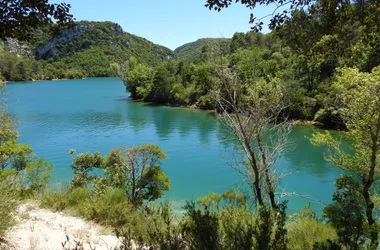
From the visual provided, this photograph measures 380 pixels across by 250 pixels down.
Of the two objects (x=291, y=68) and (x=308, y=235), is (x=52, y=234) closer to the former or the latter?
(x=308, y=235)

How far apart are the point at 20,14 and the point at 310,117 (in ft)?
122

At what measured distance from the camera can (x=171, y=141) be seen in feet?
95.0

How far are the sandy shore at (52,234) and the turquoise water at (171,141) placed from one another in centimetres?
674

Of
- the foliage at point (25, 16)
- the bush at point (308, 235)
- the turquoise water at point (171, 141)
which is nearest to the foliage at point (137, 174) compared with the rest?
the turquoise water at point (171, 141)

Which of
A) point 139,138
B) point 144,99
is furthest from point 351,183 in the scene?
point 144,99

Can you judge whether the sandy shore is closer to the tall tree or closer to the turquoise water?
the tall tree

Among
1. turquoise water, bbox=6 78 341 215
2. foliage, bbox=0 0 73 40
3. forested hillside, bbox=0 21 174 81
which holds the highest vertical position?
forested hillside, bbox=0 21 174 81

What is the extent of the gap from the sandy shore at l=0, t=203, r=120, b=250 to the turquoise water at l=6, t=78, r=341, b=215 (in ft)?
22.1

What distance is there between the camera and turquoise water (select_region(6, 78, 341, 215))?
18320 millimetres

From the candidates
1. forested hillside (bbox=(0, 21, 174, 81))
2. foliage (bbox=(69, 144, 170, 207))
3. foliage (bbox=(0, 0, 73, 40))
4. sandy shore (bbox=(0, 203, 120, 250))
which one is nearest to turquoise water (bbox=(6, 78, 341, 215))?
foliage (bbox=(69, 144, 170, 207))

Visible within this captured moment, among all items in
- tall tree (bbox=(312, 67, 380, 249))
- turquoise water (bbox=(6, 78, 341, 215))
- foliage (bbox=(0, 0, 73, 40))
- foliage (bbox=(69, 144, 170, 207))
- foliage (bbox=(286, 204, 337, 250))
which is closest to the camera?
foliage (bbox=(0, 0, 73, 40))

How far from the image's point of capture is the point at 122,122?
127 feet

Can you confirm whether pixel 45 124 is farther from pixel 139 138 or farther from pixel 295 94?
pixel 295 94

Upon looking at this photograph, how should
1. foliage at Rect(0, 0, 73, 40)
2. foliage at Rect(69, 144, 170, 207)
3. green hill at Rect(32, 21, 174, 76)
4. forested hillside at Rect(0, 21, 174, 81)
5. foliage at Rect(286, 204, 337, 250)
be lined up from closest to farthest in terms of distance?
foliage at Rect(0, 0, 73, 40)
foliage at Rect(286, 204, 337, 250)
foliage at Rect(69, 144, 170, 207)
forested hillside at Rect(0, 21, 174, 81)
green hill at Rect(32, 21, 174, 76)
